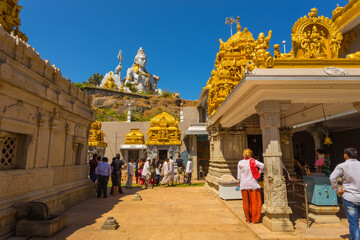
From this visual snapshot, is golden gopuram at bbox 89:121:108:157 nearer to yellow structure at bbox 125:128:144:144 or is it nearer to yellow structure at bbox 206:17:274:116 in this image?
yellow structure at bbox 125:128:144:144

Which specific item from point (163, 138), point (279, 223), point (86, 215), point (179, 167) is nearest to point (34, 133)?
point (86, 215)

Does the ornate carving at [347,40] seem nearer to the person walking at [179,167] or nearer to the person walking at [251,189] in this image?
the person walking at [251,189]

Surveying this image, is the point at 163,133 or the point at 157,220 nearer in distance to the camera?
the point at 157,220

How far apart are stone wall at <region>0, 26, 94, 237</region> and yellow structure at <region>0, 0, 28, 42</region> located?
4.63 ft

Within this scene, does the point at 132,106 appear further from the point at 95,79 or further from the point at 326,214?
the point at 326,214

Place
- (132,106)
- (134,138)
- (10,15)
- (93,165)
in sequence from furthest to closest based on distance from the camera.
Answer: (132,106)
(134,138)
(93,165)
(10,15)

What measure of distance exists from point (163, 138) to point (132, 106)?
3030cm

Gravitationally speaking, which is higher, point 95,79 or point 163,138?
point 95,79

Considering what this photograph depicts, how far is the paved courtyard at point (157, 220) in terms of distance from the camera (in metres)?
4.11

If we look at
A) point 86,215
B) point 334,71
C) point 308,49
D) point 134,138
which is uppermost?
point 308,49

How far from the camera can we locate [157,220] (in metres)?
5.07

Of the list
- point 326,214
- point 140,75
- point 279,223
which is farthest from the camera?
point 140,75

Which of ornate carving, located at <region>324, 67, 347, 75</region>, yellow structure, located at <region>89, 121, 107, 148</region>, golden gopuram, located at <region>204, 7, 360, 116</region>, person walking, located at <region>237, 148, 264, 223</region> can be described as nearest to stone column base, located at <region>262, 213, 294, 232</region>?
person walking, located at <region>237, 148, 264, 223</region>

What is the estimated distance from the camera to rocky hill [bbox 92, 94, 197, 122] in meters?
42.5
